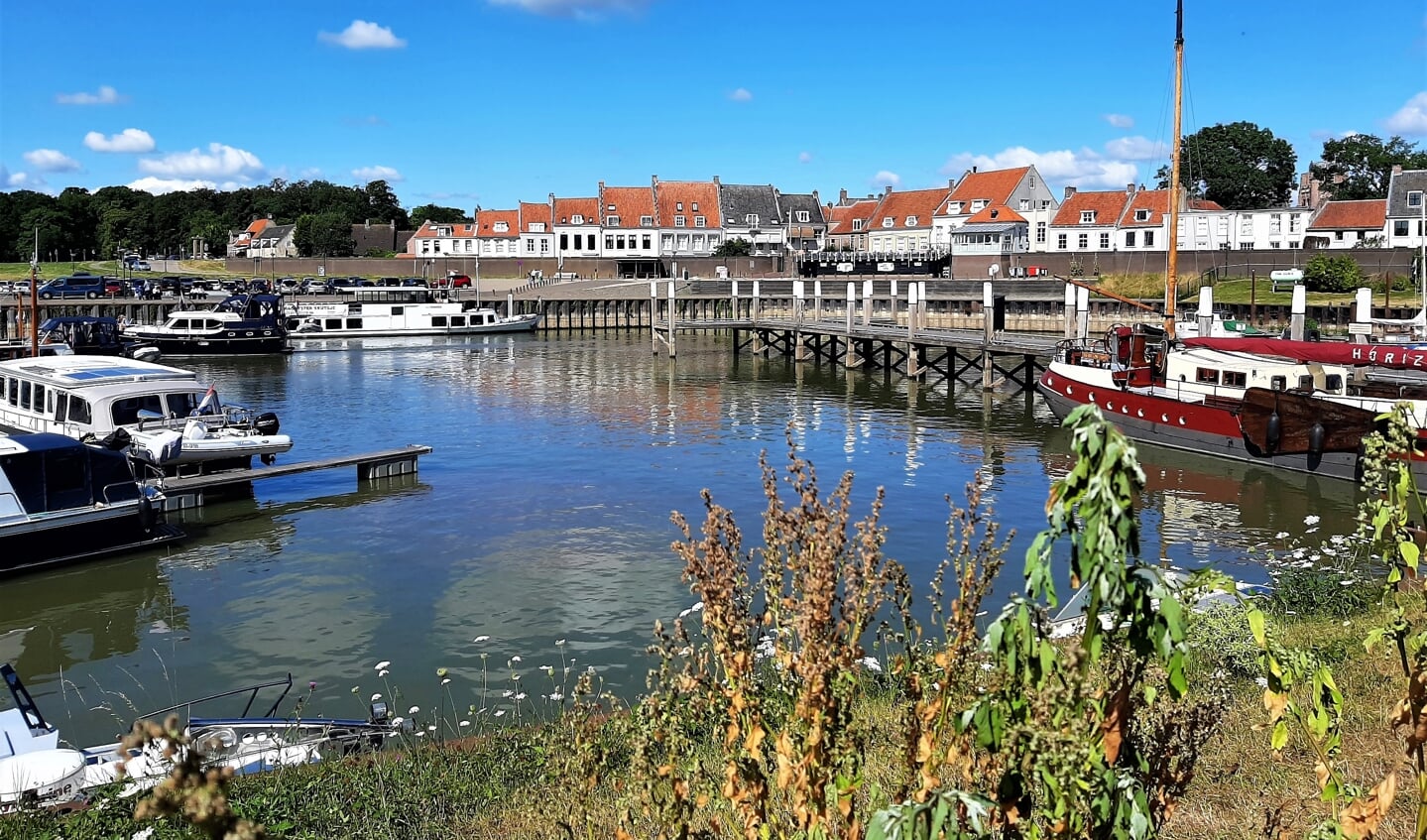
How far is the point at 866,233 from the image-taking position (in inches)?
4055

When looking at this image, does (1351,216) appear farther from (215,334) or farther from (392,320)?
(215,334)

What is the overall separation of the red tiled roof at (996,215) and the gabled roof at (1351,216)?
20.6m

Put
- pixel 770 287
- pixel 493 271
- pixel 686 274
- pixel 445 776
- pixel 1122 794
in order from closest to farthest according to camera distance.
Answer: pixel 1122 794 → pixel 445 776 → pixel 770 287 → pixel 686 274 → pixel 493 271

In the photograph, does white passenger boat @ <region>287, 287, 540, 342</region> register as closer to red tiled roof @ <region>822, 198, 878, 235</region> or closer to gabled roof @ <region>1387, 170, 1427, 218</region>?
red tiled roof @ <region>822, 198, 878, 235</region>

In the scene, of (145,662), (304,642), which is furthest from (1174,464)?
(145,662)

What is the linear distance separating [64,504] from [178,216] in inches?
5279

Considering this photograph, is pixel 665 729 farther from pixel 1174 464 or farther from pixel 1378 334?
pixel 1378 334

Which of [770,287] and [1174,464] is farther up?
[770,287]

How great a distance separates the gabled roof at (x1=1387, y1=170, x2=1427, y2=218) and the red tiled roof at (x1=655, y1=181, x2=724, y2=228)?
55.5 metres

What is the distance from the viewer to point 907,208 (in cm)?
9975

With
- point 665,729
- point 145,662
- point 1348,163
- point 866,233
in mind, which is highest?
point 1348,163

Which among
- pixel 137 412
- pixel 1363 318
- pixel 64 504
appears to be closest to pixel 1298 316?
pixel 1363 318

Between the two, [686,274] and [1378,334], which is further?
[686,274]

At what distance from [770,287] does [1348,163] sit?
2512 inches
